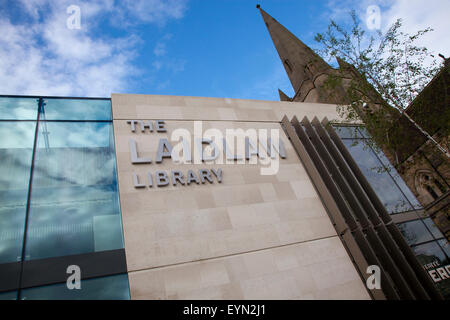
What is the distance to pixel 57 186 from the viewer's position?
7812 mm

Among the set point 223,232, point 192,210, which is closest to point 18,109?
point 192,210

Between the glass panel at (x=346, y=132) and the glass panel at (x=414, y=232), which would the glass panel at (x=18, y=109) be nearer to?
the glass panel at (x=346, y=132)

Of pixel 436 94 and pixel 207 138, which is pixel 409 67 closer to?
pixel 436 94

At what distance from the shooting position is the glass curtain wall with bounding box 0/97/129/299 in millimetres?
6680

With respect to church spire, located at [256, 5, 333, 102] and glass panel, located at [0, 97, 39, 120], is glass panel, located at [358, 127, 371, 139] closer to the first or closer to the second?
glass panel, located at [0, 97, 39, 120]

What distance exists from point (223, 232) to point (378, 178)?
8205mm

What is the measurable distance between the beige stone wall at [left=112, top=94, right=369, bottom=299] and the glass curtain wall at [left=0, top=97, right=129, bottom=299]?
0.51 metres

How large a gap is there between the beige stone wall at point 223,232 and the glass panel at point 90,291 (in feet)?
0.90

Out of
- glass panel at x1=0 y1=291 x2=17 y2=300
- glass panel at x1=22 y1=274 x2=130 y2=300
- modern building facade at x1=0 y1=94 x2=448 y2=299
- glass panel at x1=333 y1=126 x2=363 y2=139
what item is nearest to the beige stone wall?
modern building facade at x1=0 y1=94 x2=448 y2=299

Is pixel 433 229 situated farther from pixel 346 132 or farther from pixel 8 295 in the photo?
pixel 8 295

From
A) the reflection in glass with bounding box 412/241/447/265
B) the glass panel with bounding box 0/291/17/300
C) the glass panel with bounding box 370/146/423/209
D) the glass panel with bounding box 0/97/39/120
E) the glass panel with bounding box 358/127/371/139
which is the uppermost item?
the glass panel with bounding box 0/97/39/120

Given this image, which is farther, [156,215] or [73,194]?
[156,215]

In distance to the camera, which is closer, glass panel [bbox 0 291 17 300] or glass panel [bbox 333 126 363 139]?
glass panel [bbox 0 291 17 300]

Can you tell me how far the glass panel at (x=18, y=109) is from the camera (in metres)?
8.89
